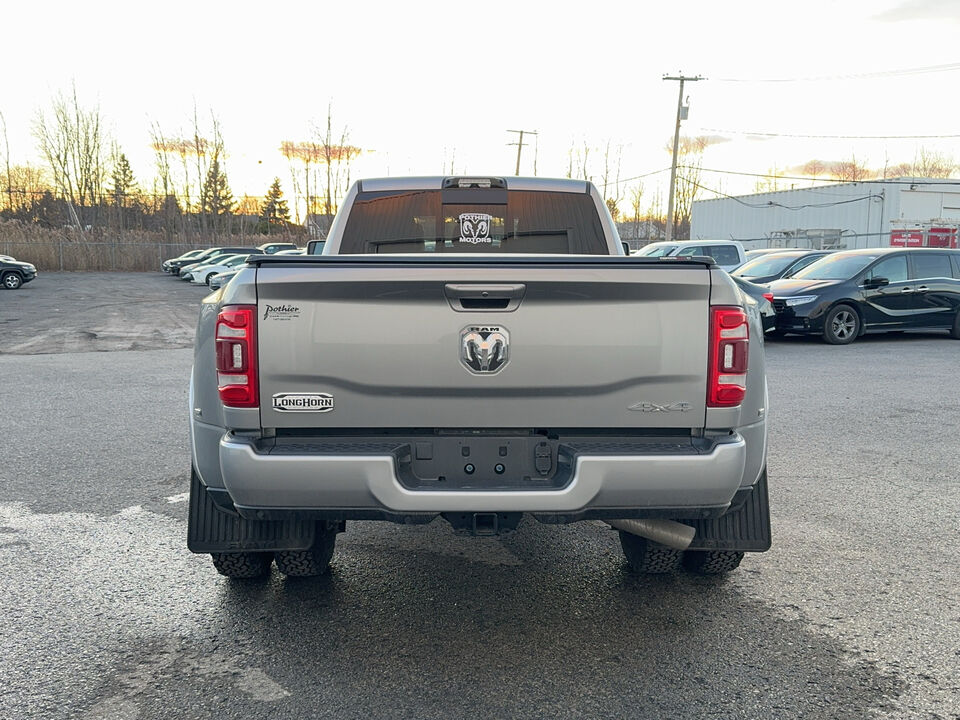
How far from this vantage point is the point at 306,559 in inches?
151

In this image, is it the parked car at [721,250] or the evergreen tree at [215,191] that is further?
the evergreen tree at [215,191]

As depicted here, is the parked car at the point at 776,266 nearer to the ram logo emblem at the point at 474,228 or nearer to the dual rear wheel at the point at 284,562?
the ram logo emblem at the point at 474,228

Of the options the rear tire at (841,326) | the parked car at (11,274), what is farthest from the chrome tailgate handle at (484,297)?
the parked car at (11,274)

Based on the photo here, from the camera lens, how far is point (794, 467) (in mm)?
6223

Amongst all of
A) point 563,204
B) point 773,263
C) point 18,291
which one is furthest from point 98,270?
point 563,204

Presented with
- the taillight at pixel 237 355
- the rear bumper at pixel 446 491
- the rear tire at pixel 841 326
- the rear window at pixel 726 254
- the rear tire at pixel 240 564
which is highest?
the rear window at pixel 726 254

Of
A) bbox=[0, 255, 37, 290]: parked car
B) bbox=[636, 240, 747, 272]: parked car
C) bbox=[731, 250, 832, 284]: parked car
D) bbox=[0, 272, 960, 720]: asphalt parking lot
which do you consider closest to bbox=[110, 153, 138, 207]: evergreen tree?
bbox=[0, 255, 37, 290]: parked car

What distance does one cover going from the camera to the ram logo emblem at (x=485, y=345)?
9.91 ft

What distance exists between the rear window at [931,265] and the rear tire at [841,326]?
1.48 m

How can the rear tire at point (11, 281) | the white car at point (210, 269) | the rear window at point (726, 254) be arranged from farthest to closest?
the white car at point (210, 269) < the rear tire at point (11, 281) < the rear window at point (726, 254)

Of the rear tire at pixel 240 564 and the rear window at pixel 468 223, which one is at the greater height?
the rear window at pixel 468 223

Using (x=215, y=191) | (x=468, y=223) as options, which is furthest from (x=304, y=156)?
(x=468, y=223)

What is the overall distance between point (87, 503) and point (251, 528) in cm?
227

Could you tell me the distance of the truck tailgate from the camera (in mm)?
2990
